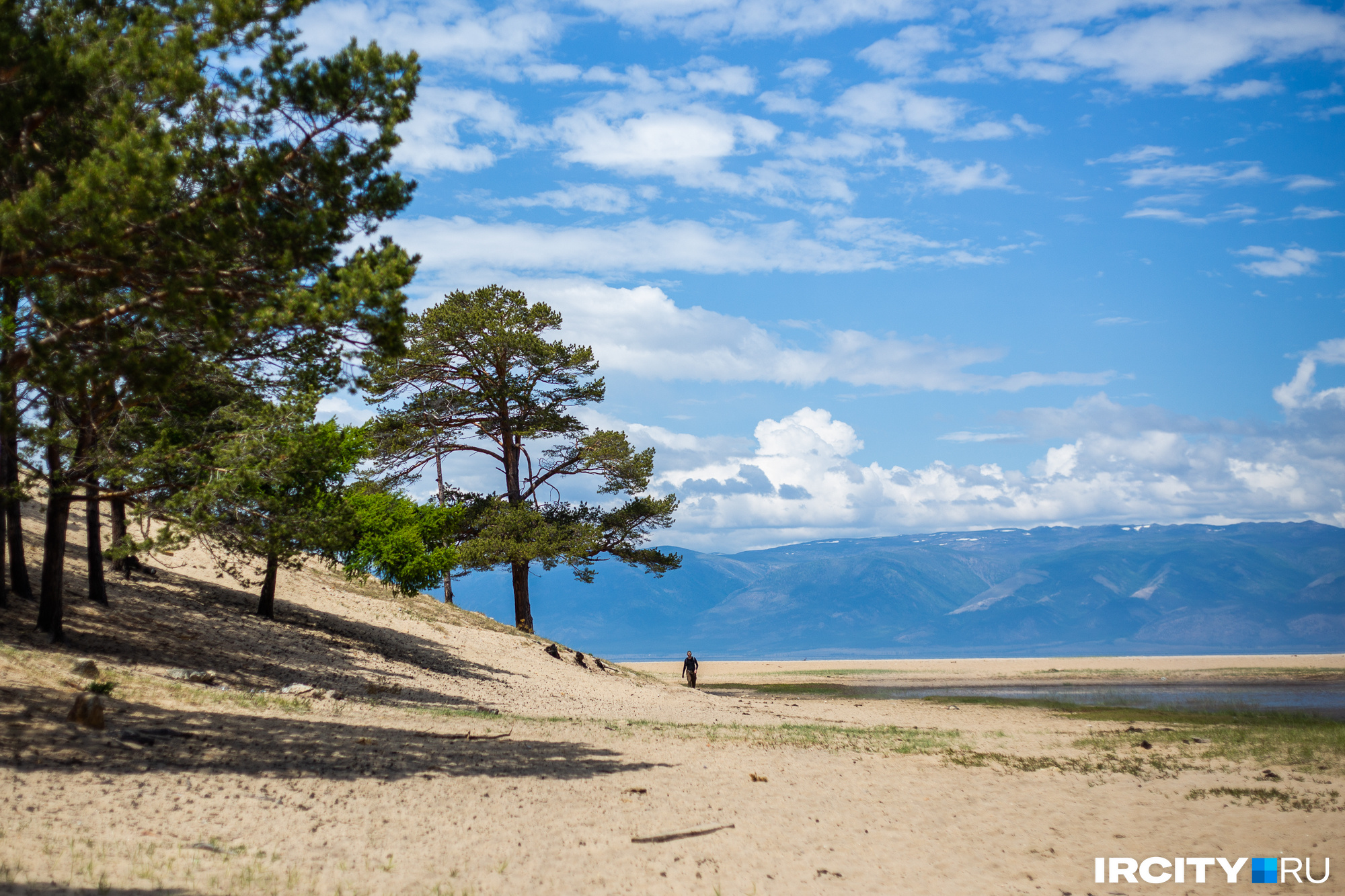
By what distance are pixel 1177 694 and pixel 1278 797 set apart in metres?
26.6

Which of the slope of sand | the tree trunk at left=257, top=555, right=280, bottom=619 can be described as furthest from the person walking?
the tree trunk at left=257, top=555, right=280, bottom=619

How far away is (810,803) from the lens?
37.9ft

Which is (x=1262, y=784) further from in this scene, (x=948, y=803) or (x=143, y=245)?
(x=143, y=245)

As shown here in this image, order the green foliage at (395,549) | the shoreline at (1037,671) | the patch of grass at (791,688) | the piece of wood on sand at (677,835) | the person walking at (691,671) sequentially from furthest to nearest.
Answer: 1. the shoreline at (1037,671)
2. the patch of grass at (791,688)
3. the person walking at (691,671)
4. the green foliage at (395,549)
5. the piece of wood on sand at (677,835)

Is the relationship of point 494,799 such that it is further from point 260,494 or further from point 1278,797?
point 1278,797

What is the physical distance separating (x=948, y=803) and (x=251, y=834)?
8.98 meters

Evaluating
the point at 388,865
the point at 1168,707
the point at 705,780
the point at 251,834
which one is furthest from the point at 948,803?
the point at 1168,707

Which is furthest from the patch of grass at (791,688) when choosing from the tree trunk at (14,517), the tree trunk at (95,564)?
the tree trunk at (14,517)

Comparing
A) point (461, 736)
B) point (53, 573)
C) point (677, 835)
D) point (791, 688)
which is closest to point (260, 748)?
point (461, 736)

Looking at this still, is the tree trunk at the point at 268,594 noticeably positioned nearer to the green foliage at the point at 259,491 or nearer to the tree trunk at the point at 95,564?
the tree trunk at the point at 95,564

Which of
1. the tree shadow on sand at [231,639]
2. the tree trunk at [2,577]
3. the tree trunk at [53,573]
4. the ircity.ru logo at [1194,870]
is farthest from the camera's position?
the tree shadow on sand at [231,639]

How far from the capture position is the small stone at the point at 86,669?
1318 cm

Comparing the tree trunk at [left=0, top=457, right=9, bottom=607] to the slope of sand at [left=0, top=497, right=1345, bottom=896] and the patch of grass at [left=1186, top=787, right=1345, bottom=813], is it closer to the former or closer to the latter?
the slope of sand at [left=0, top=497, right=1345, bottom=896]

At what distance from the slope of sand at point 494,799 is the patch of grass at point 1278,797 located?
317 mm
